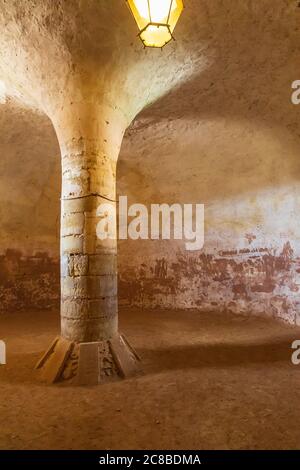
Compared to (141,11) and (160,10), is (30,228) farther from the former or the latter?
(160,10)

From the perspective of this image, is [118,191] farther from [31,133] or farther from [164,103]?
[164,103]

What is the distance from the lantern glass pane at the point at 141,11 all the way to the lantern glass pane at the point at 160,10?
0.13 feet

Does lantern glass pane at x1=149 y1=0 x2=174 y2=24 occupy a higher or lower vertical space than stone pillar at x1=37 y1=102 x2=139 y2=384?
higher

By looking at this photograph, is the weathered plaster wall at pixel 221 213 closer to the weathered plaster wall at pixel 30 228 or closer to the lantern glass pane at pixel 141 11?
the weathered plaster wall at pixel 30 228

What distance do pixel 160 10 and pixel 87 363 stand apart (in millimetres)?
3147

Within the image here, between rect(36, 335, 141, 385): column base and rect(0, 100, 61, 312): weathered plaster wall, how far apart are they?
387 centimetres

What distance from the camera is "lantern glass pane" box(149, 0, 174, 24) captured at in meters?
2.52

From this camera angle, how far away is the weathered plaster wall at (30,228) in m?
6.95

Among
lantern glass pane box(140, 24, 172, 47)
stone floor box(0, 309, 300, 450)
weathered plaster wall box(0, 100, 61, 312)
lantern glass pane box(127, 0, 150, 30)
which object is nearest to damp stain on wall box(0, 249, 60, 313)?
weathered plaster wall box(0, 100, 61, 312)

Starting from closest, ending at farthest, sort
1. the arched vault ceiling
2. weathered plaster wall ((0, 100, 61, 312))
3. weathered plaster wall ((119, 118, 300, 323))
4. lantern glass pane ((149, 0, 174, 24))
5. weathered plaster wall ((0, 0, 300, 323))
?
lantern glass pane ((149, 0, 174, 24))
the arched vault ceiling
weathered plaster wall ((0, 0, 300, 323))
weathered plaster wall ((119, 118, 300, 323))
weathered plaster wall ((0, 100, 61, 312))

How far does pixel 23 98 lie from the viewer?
4.80 m

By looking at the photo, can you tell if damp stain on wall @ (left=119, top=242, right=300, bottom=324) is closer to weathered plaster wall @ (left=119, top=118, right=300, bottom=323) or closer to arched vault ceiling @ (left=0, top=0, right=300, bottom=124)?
weathered plaster wall @ (left=119, top=118, right=300, bottom=323)

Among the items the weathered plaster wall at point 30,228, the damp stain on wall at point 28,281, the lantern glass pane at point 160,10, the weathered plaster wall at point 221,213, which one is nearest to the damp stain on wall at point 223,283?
the weathered plaster wall at point 221,213

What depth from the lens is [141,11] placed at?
Result: 2.61 m
